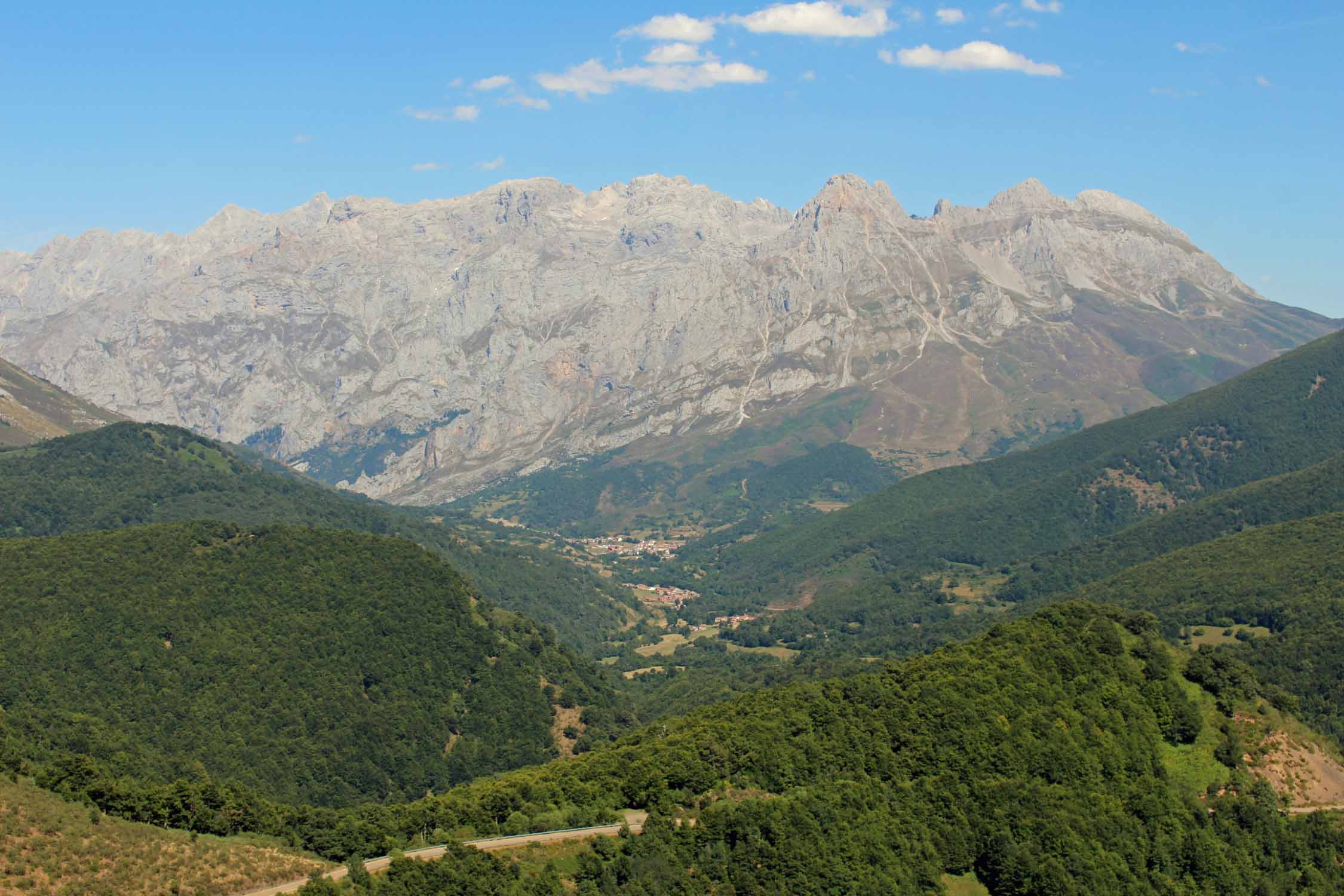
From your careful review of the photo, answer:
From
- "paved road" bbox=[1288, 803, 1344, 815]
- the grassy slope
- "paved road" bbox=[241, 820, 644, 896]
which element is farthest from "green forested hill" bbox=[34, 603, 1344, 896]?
the grassy slope

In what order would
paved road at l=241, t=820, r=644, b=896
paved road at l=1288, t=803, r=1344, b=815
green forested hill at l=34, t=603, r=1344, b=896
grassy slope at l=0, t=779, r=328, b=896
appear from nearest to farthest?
grassy slope at l=0, t=779, r=328, b=896
paved road at l=241, t=820, r=644, b=896
green forested hill at l=34, t=603, r=1344, b=896
paved road at l=1288, t=803, r=1344, b=815

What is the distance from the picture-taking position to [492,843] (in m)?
113

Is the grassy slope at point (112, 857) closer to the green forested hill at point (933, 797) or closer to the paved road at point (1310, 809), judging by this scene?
the green forested hill at point (933, 797)

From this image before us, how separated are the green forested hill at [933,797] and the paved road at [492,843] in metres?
2.63

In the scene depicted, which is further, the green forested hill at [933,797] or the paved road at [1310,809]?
the paved road at [1310,809]

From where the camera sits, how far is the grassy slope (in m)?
93.7

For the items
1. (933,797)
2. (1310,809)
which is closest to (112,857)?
(933,797)

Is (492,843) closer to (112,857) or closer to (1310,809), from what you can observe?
(112,857)

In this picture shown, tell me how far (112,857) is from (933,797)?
3061 inches

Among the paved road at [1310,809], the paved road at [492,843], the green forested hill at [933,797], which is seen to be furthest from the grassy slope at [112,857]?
the paved road at [1310,809]

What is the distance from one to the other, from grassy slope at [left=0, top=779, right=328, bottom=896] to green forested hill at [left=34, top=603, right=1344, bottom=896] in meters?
7.43

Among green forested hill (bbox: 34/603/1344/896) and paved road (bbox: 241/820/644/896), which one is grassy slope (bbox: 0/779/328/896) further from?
green forested hill (bbox: 34/603/1344/896)

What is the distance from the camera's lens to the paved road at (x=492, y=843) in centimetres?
9944

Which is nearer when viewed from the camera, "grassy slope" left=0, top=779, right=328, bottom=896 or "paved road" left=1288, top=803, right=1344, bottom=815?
"grassy slope" left=0, top=779, right=328, bottom=896
